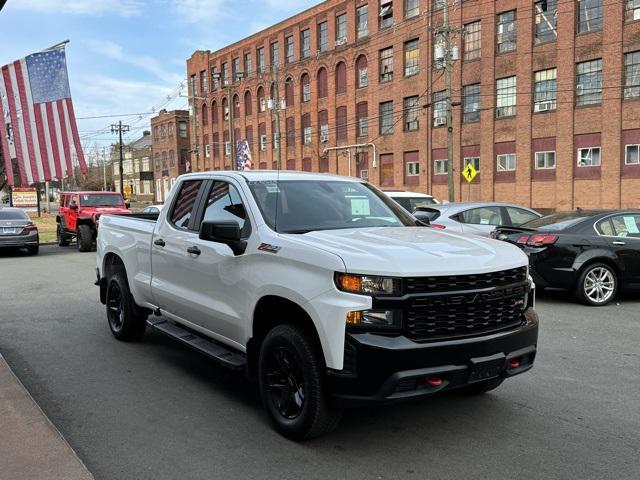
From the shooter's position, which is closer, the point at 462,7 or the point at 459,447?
the point at 459,447

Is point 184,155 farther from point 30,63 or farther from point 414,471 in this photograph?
point 414,471

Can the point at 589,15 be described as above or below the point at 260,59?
below

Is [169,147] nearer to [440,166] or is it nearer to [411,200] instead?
[440,166]

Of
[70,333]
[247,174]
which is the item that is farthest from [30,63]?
[247,174]

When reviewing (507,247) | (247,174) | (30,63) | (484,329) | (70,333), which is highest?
(30,63)

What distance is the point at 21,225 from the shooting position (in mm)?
18344

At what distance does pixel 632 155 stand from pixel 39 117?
28149 millimetres

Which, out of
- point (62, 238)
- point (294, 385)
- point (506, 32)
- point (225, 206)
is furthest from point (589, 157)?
point (294, 385)

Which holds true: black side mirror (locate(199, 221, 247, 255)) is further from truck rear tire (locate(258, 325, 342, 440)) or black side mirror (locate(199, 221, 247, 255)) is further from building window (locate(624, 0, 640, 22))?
building window (locate(624, 0, 640, 22))

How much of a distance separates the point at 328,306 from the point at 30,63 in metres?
19.3

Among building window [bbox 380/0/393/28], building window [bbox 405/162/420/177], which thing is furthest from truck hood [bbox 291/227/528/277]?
building window [bbox 380/0/393/28]

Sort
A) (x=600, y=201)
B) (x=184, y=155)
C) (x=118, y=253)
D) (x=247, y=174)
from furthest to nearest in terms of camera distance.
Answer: (x=184, y=155)
(x=600, y=201)
(x=118, y=253)
(x=247, y=174)

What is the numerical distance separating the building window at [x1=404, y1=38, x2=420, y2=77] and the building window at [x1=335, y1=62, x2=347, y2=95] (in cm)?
706

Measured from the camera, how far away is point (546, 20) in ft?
114
